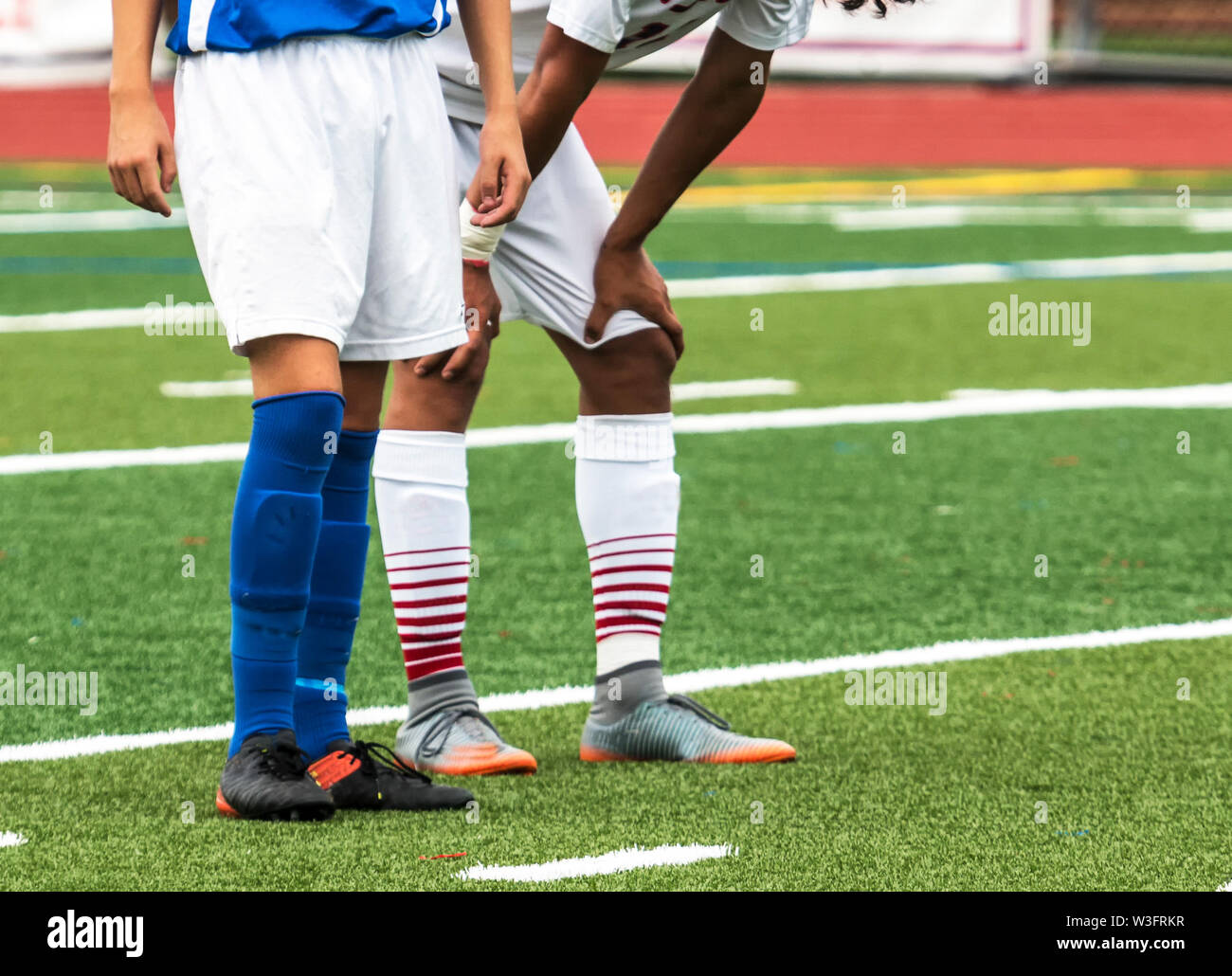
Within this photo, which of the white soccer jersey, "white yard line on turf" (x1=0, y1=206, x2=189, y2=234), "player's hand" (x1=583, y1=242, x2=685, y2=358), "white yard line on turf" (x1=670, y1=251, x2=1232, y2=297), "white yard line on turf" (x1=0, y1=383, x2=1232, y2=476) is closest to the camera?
the white soccer jersey

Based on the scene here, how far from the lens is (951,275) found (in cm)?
1197


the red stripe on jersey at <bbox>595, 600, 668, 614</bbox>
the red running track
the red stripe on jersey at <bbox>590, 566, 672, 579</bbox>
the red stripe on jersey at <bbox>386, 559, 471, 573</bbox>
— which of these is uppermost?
the red running track

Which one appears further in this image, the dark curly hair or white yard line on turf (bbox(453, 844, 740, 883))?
the dark curly hair

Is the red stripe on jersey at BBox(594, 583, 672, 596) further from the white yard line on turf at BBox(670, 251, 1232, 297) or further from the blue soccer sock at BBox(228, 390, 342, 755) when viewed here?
the white yard line on turf at BBox(670, 251, 1232, 297)

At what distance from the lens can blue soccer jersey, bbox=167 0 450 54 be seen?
10.4 feet

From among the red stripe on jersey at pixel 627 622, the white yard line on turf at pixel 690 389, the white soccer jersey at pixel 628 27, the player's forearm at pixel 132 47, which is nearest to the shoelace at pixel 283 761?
the red stripe on jersey at pixel 627 622

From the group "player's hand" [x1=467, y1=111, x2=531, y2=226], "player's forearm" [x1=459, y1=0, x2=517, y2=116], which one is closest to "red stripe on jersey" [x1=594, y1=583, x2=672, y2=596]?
"player's hand" [x1=467, y1=111, x2=531, y2=226]

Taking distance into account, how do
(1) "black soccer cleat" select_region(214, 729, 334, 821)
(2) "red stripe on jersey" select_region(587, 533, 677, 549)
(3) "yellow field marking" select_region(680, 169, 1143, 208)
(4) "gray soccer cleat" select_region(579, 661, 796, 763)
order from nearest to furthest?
(1) "black soccer cleat" select_region(214, 729, 334, 821) < (4) "gray soccer cleat" select_region(579, 661, 796, 763) < (2) "red stripe on jersey" select_region(587, 533, 677, 549) < (3) "yellow field marking" select_region(680, 169, 1143, 208)

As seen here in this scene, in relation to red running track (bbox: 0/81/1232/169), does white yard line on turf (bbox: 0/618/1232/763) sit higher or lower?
lower

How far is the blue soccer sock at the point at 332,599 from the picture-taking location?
3.49 metres

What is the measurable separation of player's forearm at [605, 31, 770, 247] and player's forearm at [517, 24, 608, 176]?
23 cm

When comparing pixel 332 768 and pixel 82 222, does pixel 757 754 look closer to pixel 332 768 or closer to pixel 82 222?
pixel 332 768

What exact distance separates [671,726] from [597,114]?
51.3ft

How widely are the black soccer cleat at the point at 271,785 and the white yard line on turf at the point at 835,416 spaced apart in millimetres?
3626
